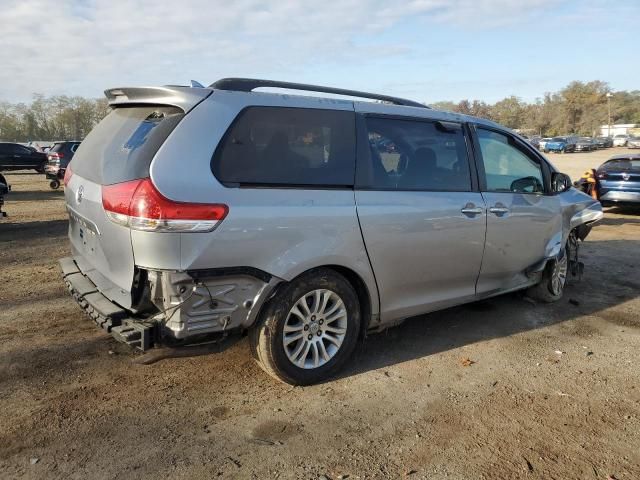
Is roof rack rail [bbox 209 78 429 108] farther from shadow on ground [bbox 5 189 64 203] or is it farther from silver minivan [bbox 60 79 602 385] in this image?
shadow on ground [bbox 5 189 64 203]

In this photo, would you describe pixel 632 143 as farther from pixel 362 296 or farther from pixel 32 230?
pixel 362 296

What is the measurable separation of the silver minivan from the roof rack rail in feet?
0.05

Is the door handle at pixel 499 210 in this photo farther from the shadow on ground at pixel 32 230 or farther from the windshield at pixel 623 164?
the windshield at pixel 623 164

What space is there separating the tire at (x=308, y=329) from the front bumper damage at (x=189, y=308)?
6.6 inches

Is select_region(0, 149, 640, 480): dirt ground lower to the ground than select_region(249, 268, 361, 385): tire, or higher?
lower

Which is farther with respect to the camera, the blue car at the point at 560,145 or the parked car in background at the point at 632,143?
the parked car in background at the point at 632,143

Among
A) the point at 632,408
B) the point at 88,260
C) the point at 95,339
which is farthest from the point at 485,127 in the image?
the point at 95,339

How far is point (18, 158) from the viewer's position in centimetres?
2488

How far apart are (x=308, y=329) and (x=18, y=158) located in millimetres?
26072

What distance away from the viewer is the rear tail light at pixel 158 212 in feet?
9.53

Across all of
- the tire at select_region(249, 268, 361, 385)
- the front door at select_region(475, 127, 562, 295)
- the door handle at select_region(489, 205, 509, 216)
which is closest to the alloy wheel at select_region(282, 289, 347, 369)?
the tire at select_region(249, 268, 361, 385)

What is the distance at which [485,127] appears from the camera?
4.71 m

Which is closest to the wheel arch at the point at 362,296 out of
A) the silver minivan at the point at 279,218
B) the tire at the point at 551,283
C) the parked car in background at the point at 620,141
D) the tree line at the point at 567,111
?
the silver minivan at the point at 279,218

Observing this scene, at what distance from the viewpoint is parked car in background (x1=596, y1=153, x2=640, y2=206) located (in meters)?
11.8
